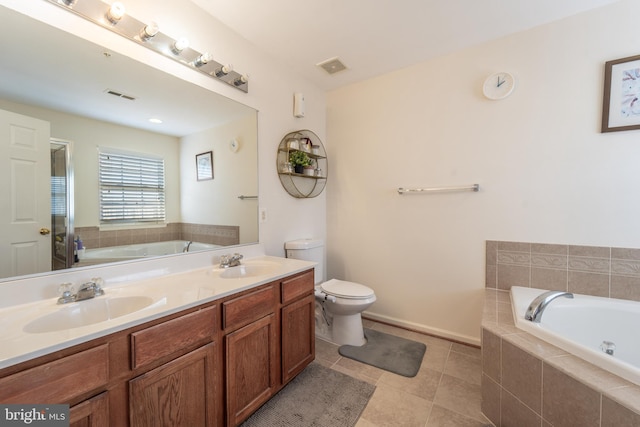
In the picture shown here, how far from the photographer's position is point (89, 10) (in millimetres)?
1187

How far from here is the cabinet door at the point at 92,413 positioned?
2.59ft

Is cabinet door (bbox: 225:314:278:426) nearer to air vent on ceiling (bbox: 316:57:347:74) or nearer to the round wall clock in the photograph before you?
air vent on ceiling (bbox: 316:57:347:74)

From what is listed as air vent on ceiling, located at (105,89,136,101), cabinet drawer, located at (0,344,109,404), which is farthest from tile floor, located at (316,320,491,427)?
air vent on ceiling, located at (105,89,136,101)

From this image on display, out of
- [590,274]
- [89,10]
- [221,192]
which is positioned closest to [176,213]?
[221,192]

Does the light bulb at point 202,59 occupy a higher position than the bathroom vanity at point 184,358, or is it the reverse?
the light bulb at point 202,59

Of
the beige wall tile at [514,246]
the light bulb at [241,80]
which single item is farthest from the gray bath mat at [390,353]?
the light bulb at [241,80]

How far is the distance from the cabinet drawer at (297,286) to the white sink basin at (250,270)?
0.17 metres

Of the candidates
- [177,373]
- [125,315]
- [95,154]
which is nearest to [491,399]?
[177,373]

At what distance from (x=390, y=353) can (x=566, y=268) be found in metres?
1.43

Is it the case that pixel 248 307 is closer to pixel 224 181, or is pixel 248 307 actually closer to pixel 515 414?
pixel 224 181

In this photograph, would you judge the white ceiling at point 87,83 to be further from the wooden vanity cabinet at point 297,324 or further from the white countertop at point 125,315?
the wooden vanity cabinet at point 297,324

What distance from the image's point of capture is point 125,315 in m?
0.97

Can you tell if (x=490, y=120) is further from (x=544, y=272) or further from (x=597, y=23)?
(x=544, y=272)

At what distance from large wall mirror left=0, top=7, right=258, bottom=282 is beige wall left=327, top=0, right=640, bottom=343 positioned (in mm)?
1418
